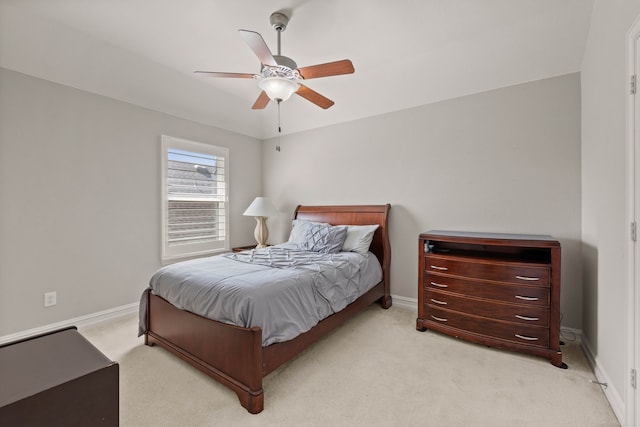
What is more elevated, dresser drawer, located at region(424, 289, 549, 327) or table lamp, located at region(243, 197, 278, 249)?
table lamp, located at region(243, 197, 278, 249)

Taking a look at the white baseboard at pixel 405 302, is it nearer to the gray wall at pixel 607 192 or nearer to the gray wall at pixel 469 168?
the gray wall at pixel 469 168

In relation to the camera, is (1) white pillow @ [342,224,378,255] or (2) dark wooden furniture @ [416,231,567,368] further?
(1) white pillow @ [342,224,378,255]

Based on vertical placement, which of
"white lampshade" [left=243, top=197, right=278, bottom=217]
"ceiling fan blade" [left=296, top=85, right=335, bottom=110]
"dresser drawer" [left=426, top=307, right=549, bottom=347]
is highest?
"ceiling fan blade" [left=296, top=85, right=335, bottom=110]

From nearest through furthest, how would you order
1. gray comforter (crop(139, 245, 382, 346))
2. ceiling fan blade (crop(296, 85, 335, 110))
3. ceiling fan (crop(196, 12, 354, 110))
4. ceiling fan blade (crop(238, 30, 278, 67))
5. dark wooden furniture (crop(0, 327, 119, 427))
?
dark wooden furniture (crop(0, 327, 119, 427)) < ceiling fan blade (crop(238, 30, 278, 67)) < gray comforter (crop(139, 245, 382, 346)) < ceiling fan (crop(196, 12, 354, 110)) < ceiling fan blade (crop(296, 85, 335, 110))

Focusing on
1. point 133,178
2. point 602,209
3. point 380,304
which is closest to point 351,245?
point 380,304

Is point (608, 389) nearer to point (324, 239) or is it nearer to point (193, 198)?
point (324, 239)

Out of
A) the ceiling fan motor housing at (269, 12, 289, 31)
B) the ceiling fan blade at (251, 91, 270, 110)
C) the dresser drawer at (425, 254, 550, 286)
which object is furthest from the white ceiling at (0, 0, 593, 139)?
the dresser drawer at (425, 254, 550, 286)

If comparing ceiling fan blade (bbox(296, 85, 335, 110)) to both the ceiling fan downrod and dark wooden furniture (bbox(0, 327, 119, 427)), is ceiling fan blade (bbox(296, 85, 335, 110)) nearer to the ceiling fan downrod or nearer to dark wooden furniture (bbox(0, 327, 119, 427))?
the ceiling fan downrod

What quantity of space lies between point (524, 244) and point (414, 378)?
1.40 m

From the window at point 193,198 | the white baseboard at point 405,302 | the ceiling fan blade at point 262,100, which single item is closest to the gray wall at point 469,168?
the white baseboard at point 405,302

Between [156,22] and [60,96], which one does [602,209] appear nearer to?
[156,22]

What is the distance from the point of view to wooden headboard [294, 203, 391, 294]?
354cm

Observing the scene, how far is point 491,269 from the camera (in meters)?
2.49

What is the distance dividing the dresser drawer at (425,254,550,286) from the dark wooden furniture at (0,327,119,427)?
259 cm
